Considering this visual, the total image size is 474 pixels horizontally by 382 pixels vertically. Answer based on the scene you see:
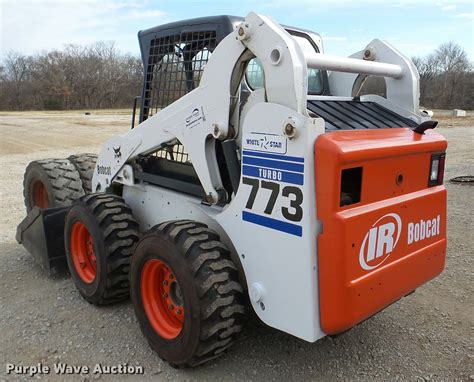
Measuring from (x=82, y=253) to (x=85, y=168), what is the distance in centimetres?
142

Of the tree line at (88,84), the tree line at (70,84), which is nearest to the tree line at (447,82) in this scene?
the tree line at (88,84)

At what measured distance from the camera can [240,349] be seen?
3146 mm

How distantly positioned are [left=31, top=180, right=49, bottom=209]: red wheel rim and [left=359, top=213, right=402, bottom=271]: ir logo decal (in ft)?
12.8

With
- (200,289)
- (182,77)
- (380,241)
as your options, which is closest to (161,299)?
(200,289)

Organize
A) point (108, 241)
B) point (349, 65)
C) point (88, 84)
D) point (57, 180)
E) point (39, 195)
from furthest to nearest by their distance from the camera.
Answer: point (88, 84)
point (39, 195)
point (57, 180)
point (108, 241)
point (349, 65)

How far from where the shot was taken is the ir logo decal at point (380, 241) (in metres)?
2.48

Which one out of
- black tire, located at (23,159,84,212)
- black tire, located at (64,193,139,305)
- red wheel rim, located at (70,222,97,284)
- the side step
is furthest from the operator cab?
black tire, located at (23,159,84,212)

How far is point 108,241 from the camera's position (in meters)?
3.46

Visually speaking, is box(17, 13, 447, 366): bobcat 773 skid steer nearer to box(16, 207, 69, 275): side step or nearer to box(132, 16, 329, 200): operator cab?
box(132, 16, 329, 200): operator cab

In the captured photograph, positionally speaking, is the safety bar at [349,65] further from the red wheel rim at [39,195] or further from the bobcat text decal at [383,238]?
the red wheel rim at [39,195]

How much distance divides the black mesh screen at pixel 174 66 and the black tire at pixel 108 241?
0.87 meters

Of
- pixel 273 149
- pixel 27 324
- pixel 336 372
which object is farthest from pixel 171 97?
pixel 336 372

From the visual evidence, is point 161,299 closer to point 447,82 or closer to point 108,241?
point 108,241

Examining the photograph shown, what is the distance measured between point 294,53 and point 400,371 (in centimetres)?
209
